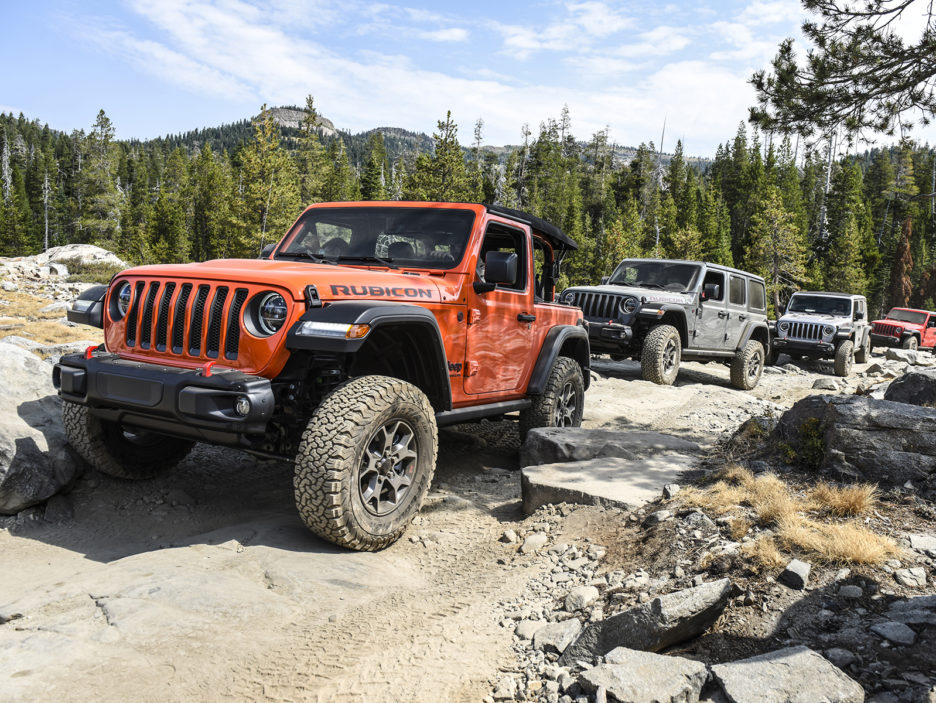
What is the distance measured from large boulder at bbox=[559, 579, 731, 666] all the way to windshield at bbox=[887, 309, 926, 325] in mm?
27034

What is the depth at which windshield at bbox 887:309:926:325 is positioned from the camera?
24845 mm

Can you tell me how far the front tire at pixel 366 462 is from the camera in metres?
3.63

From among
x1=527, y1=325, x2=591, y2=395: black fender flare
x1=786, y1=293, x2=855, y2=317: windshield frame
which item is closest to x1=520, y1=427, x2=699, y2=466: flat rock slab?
x1=527, y1=325, x2=591, y2=395: black fender flare

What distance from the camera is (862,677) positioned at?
8.25ft

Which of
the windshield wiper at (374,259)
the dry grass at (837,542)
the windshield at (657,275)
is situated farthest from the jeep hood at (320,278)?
the windshield at (657,275)

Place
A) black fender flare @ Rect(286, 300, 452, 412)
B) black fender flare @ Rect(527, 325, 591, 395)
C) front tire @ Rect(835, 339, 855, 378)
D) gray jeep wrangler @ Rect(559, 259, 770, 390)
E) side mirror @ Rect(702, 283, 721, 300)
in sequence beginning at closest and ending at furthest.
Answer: black fender flare @ Rect(286, 300, 452, 412) < black fender flare @ Rect(527, 325, 591, 395) < gray jeep wrangler @ Rect(559, 259, 770, 390) < side mirror @ Rect(702, 283, 721, 300) < front tire @ Rect(835, 339, 855, 378)

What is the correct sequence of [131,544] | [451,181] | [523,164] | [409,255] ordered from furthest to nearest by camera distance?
[523,164], [451,181], [409,255], [131,544]

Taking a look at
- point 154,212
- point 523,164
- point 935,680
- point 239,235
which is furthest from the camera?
point 154,212

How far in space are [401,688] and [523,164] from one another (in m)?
66.5

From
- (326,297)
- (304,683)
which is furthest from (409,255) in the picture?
(304,683)

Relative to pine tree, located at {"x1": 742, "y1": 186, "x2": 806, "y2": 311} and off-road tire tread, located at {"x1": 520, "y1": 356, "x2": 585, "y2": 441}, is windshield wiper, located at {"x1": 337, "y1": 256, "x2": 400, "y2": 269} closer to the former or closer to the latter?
off-road tire tread, located at {"x1": 520, "y1": 356, "x2": 585, "y2": 441}

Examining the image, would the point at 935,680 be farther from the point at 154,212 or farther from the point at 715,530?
the point at 154,212

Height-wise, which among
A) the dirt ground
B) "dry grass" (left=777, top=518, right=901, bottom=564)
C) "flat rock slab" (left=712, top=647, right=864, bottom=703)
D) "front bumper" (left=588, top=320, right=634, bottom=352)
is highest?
"front bumper" (left=588, top=320, right=634, bottom=352)

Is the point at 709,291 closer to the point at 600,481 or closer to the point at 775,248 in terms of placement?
the point at 600,481
